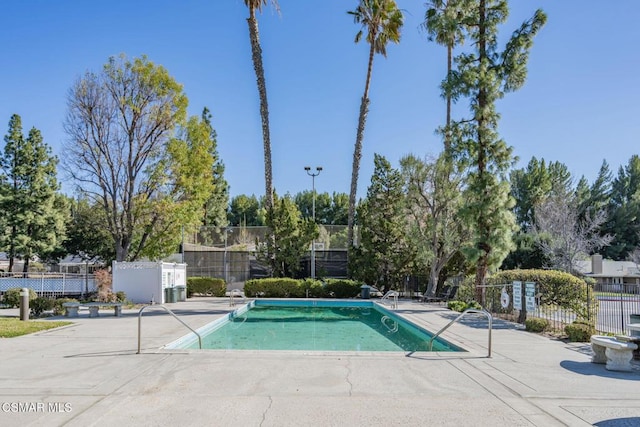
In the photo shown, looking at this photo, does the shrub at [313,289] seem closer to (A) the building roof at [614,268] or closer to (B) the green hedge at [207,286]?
→ (B) the green hedge at [207,286]

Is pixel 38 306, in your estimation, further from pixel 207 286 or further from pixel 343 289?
pixel 343 289

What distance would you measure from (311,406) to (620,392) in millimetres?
4195

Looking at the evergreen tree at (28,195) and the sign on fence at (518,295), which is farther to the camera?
the evergreen tree at (28,195)

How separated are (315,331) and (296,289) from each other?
33.4 ft

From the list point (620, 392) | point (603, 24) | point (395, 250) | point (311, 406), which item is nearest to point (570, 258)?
point (395, 250)

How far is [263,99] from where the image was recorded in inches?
1080

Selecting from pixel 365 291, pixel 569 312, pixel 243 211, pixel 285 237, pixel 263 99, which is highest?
pixel 263 99

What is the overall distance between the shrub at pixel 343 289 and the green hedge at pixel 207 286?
19.3 ft

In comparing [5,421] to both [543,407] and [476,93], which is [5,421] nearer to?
[543,407]

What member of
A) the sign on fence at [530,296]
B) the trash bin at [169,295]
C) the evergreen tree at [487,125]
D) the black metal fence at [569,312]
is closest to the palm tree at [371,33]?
the evergreen tree at [487,125]

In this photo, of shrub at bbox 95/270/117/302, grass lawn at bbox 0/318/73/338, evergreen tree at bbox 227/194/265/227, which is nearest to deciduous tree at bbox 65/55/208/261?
shrub at bbox 95/270/117/302

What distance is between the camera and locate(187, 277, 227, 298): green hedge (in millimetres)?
26250

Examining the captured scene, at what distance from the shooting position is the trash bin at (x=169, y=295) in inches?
848

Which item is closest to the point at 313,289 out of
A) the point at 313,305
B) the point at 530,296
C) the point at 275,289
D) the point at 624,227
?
the point at 313,305
